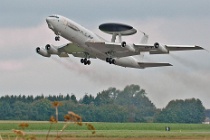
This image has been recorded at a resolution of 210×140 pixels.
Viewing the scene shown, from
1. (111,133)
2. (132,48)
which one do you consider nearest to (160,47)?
(132,48)

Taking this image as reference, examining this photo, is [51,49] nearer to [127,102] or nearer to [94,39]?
[94,39]

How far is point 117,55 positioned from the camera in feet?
235

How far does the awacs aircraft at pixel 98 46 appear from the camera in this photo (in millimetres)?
66625

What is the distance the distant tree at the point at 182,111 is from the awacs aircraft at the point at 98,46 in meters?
43.7

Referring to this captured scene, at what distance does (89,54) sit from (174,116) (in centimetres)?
5179

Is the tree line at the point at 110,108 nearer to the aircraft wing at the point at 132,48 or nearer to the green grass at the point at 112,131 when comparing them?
the green grass at the point at 112,131

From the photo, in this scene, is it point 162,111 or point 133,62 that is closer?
point 133,62

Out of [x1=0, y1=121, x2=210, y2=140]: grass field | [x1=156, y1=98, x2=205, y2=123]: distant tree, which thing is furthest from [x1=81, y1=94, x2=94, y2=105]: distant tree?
[x1=0, y1=121, x2=210, y2=140]: grass field

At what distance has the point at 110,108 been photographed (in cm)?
11688

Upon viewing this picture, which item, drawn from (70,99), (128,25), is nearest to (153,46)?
(128,25)

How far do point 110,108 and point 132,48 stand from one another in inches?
1915

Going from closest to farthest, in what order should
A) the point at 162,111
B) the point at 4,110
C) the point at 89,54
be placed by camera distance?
the point at 89,54 < the point at 4,110 < the point at 162,111

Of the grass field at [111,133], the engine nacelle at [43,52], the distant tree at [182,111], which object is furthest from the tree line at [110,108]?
the engine nacelle at [43,52]

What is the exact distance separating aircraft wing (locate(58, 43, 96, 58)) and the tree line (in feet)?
118
